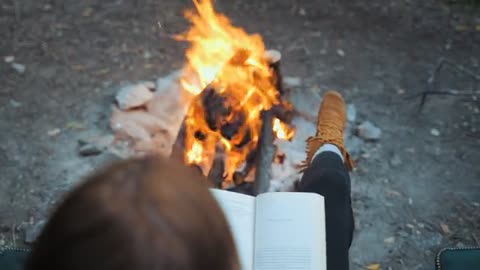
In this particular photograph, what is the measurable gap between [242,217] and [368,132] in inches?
45.5

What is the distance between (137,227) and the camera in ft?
2.35

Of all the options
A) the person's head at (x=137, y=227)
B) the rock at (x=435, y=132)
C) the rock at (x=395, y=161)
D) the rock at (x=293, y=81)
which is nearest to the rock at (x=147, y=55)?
the rock at (x=293, y=81)

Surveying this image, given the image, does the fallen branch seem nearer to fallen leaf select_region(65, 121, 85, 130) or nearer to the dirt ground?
the dirt ground

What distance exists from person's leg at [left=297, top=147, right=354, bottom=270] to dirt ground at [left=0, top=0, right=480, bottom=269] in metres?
0.44

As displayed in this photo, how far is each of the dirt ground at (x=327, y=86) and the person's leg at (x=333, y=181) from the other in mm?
340

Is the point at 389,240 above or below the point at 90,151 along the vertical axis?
below

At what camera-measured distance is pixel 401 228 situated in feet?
8.48

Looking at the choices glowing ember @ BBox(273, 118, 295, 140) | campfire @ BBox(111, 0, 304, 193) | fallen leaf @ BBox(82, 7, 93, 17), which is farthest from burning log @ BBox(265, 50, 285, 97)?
fallen leaf @ BBox(82, 7, 93, 17)

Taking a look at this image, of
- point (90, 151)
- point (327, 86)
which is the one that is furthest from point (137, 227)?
point (327, 86)

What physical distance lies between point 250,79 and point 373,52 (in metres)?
0.96

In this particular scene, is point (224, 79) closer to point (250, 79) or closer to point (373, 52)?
point (250, 79)

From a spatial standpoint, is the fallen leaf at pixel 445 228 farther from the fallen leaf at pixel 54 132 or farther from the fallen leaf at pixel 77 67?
the fallen leaf at pixel 77 67

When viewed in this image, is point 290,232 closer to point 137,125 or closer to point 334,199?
point 334,199

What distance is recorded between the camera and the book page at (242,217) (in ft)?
6.00
